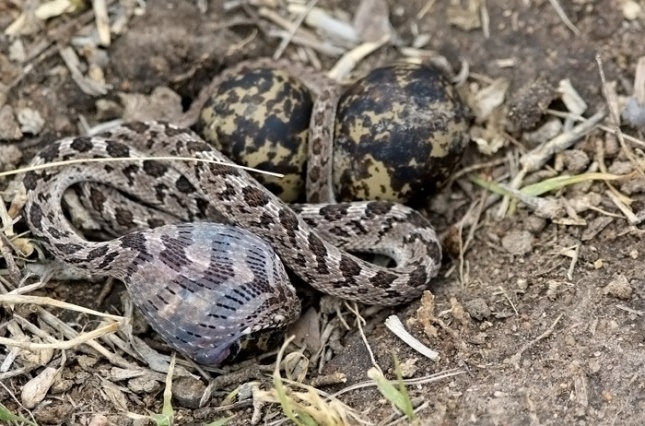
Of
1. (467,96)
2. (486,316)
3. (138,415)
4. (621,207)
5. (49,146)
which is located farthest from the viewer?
(467,96)

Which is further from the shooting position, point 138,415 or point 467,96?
point 467,96

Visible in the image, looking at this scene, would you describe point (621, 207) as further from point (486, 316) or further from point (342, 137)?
point (342, 137)

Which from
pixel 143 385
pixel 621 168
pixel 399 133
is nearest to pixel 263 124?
pixel 399 133

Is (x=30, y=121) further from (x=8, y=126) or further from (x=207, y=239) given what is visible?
(x=207, y=239)

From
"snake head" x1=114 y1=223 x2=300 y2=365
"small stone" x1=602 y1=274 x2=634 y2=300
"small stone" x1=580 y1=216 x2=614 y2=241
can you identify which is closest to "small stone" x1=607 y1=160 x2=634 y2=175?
"small stone" x1=580 y1=216 x2=614 y2=241

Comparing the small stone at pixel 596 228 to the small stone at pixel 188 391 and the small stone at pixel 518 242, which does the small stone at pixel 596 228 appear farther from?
the small stone at pixel 188 391

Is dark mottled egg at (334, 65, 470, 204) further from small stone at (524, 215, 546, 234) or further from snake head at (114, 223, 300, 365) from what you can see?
snake head at (114, 223, 300, 365)

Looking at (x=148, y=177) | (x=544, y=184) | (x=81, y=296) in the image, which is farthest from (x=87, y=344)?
(x=544, y=184)
